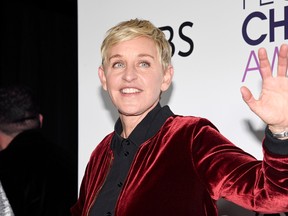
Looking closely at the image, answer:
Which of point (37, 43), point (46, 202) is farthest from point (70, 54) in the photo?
point (46, 202)

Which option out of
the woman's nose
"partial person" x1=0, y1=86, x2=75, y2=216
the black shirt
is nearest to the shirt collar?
the black shirt

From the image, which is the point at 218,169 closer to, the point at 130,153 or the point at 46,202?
the point at 130,153

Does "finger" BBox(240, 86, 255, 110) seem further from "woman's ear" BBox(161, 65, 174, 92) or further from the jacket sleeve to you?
"woman's ear" BBox(161, 65, 174, 92)

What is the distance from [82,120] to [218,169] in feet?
5.21

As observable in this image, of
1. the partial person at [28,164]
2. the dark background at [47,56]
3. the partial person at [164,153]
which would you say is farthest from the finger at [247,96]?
the dark background at [47,56]

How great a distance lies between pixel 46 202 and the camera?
9.54ft

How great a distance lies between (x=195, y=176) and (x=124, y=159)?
0.32m

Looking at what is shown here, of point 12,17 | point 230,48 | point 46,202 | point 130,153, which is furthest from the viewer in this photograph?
point 12,17

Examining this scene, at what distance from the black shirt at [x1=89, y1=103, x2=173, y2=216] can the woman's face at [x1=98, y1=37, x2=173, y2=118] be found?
0.05 metres

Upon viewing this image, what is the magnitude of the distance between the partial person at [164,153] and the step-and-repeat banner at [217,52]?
0.50 meters

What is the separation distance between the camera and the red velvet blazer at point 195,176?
1.53 m

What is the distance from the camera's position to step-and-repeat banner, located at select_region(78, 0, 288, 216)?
2.39 m

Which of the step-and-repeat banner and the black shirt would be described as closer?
the black shirt

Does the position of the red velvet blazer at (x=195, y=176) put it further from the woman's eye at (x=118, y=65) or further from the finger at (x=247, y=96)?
the woman's eye at (x=118, y=65)
